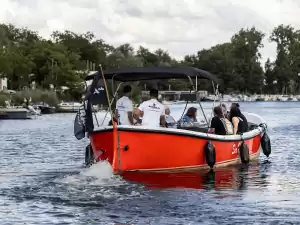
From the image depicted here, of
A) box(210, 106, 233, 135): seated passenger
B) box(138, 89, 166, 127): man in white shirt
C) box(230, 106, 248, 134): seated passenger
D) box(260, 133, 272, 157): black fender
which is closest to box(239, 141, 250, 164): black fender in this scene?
box(230, 106, 248, 134): seated passenger

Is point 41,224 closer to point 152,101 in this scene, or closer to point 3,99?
point 152,101

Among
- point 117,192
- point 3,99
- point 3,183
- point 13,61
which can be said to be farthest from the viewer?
point 13,61

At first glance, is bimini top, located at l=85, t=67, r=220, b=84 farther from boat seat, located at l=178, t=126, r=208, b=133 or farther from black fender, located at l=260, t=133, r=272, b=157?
black fender, located at l=260, t=133, r=272, b=157

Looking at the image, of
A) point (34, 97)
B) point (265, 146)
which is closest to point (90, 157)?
point (265, 146)

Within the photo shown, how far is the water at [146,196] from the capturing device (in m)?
15.5

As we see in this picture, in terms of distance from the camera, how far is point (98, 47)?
186375 mm

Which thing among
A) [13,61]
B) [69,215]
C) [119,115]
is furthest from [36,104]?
[69,215]

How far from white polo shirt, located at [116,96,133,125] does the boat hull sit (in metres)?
1.42

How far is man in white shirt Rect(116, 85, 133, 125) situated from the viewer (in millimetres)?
22672

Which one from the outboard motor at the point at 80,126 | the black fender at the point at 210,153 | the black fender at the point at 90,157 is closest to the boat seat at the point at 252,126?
the black fender at the point at 210,153

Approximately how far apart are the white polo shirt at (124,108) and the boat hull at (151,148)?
1.42 m

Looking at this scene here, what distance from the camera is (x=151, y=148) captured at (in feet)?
69.1

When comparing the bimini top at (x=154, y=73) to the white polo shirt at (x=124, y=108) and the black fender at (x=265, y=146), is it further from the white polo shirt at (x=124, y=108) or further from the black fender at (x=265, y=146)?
the black fender at (x=265, y=146)

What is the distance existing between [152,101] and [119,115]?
59.5 inches
